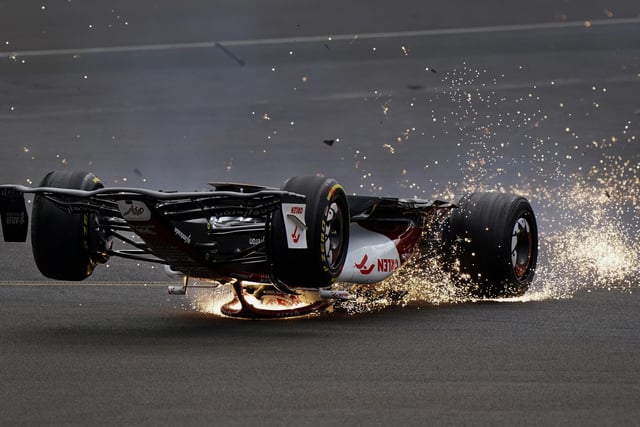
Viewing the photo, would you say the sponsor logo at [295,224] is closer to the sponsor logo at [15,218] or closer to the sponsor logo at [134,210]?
the sponsor logo at [134,210]

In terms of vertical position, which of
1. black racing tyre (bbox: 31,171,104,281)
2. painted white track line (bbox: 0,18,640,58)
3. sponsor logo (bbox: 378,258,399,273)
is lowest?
sponsor logo (bbox: 378,258,399,273)

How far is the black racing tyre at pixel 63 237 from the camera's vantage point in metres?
7.52

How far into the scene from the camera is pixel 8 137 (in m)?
21.3

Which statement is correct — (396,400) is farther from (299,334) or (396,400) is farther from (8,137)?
(8,137)

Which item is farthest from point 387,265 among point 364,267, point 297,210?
point 297,210

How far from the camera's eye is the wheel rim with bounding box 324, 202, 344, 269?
716 centimetres

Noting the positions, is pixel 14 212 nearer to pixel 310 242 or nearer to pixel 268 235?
pixel 268 235

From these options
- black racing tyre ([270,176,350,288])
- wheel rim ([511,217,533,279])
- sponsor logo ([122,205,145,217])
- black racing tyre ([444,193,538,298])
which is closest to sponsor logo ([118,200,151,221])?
sponsor logo ([122,205,145,217])

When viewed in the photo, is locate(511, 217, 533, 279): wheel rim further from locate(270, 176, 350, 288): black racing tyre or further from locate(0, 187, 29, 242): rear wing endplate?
locate(0, 187, 29, 242): rear wing endplate

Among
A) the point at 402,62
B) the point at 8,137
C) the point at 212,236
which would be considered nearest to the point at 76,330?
the point at 212,236

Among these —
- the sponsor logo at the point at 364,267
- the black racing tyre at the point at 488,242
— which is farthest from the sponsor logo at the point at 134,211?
the black racing tyre at the point at 488,242

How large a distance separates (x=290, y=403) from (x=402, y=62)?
26208mm

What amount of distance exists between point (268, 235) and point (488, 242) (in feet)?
8.29

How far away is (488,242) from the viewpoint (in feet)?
29.2
